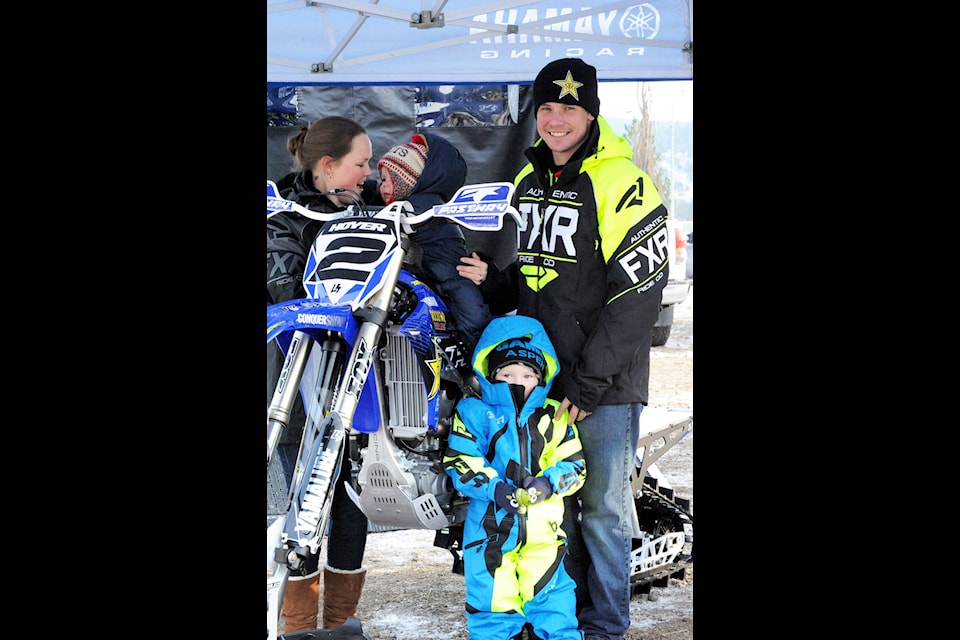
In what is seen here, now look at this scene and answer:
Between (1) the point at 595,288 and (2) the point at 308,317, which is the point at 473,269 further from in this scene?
(2) the point at 308,317

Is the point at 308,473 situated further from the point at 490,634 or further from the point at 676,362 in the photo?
the point at 676,362

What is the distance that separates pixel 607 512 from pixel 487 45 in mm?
1887

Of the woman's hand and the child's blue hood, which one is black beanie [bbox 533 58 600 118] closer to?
the woman's hand

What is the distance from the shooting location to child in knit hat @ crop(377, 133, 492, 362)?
3000 millimetres

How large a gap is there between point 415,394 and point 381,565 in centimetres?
156

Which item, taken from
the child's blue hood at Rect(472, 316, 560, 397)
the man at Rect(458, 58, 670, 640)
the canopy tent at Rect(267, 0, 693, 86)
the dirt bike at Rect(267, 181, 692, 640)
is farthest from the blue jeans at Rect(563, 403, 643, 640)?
the canopy tent at Rect(267, 0, 693, 86)

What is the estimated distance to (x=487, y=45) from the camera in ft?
12.4

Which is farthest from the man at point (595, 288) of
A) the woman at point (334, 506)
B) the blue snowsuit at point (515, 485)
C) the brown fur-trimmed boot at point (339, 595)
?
the brown fur-trimmed boot at point (339, 595)

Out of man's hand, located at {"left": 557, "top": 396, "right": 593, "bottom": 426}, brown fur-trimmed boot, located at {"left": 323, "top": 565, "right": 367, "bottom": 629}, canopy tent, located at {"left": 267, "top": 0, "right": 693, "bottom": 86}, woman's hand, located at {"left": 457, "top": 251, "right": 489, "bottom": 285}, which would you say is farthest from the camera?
canopy tent, located at {"left": 267, "top": 0, "right": 693, "bottom": 86}

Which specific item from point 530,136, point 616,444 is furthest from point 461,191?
point 530,136

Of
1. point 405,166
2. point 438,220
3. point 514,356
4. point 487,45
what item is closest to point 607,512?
point 514,356

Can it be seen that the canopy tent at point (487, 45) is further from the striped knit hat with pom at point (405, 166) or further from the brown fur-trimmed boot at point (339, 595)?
the brown fur-trimmed boot at point (339, 595)
